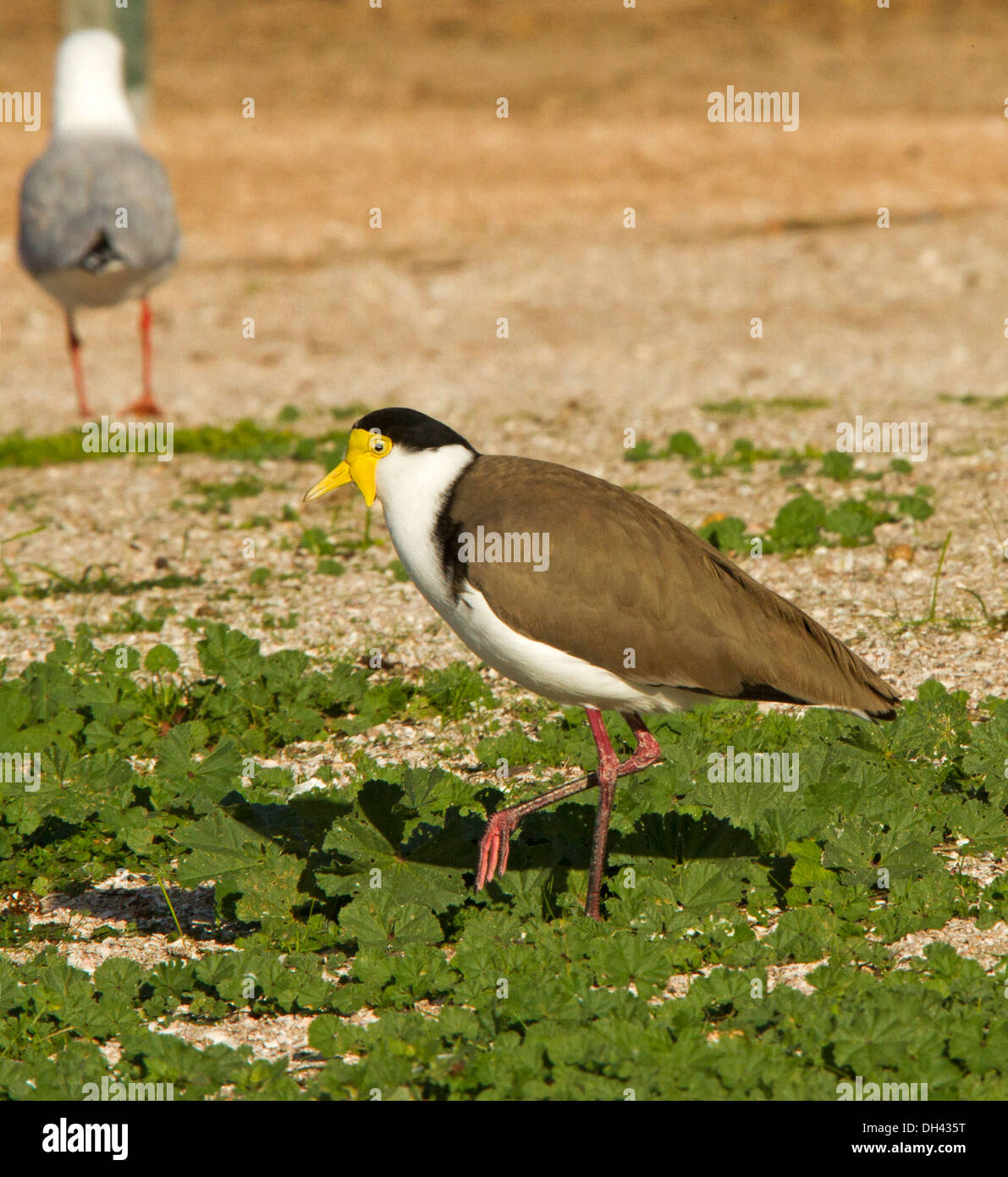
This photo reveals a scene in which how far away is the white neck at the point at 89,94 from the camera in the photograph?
38.4 feet

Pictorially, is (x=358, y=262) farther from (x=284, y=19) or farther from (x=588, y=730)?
(x=284, y=19)

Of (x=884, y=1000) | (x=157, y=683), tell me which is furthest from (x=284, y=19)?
(x=884, y=1000)

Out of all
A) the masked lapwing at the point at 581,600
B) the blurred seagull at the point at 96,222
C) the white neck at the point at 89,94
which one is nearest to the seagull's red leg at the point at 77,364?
the blurred seagull at the point at 96,222

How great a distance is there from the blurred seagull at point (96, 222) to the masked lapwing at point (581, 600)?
6.68 meters

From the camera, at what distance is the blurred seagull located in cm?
1066

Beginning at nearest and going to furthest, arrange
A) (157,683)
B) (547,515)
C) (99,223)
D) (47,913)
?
(547,515) → (47,913) → (157,683) → (99,223)

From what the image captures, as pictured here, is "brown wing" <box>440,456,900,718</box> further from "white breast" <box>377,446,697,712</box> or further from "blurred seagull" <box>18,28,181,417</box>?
"blurred seagull" <box>18,28,181,417</box>

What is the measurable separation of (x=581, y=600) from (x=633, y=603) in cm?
16

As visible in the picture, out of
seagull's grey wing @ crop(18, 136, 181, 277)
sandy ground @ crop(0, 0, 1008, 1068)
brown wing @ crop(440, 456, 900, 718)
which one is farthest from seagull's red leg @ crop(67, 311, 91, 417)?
brown wing @ crop(440, 456, 900, 718)

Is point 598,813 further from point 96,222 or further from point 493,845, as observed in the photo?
point 96,222
